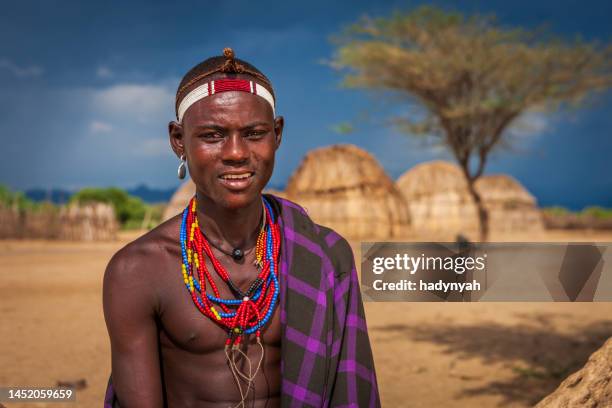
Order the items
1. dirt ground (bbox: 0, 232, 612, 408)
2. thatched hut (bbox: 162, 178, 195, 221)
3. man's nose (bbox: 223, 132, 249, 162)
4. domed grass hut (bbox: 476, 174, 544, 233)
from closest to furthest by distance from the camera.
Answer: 1. man's nose (bbox: 223, 132, 249, 162)
2. dirt ground (bbox: 0, 232, 612, 408)
3. thatched hut (bbox: 162, 178, 195, 221)
4. domed grass hut (bbox: 476, 174, 544, 233)

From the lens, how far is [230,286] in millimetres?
2027

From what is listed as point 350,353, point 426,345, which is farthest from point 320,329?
point 426,345

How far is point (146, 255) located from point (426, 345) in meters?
5.41

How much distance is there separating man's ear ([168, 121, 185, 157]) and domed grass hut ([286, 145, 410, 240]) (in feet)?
65.3

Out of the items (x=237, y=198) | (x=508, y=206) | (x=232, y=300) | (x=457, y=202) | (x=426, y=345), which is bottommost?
(x=426, y=345)

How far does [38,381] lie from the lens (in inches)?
205

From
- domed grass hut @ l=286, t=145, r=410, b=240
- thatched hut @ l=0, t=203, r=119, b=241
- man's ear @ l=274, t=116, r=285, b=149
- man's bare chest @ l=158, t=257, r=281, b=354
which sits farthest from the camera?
thatched hut @ l=0, t=203, r=119, b=241

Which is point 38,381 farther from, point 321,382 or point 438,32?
point 438,32

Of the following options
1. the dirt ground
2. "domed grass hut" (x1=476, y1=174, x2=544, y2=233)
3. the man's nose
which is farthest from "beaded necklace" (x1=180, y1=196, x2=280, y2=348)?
"domed grass hut" (x1=476, y1=174, x2=544, y2=233)

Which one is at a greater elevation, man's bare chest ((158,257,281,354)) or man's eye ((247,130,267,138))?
man's eye ((247,130,267,138))

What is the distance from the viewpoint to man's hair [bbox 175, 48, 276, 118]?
1924 mm

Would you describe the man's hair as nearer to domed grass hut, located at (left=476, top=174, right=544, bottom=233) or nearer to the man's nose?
the man's nose

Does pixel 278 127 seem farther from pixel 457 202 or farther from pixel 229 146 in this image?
pixel 457 202

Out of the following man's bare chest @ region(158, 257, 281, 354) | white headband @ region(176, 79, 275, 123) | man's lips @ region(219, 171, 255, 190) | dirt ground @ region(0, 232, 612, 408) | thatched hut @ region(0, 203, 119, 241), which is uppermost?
white headband @ region(176, 79, 275, 123)
